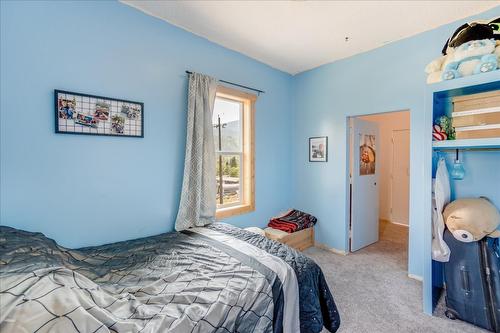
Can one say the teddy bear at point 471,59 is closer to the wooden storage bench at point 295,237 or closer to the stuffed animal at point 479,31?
the stuffed animal at point 479,31

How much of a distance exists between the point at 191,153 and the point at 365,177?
2.68m

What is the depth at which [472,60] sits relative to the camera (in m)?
1.79

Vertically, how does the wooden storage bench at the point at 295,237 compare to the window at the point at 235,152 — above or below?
below

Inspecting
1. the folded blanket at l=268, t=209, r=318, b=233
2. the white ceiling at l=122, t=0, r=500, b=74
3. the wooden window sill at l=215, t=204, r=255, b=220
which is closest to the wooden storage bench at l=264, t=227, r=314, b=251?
the folded blanket at l=268, t=209, r=318, b=233

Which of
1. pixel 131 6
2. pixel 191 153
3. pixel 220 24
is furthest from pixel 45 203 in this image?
pixel 220 24

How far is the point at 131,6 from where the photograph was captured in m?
2.16

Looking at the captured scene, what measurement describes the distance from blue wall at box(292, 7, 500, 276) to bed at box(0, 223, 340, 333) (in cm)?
156

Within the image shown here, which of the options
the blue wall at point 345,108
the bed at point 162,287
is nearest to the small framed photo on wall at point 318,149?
the blue wall at point 345,108

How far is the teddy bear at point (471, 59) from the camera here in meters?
1.72

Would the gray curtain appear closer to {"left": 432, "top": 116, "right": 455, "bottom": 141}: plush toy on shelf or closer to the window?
the window

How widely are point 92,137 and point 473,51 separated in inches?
123

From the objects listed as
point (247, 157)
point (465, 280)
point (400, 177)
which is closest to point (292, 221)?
point (247, 157)

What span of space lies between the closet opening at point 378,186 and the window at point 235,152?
1445 mm

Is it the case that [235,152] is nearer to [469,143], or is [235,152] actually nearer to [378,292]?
[378,292]
